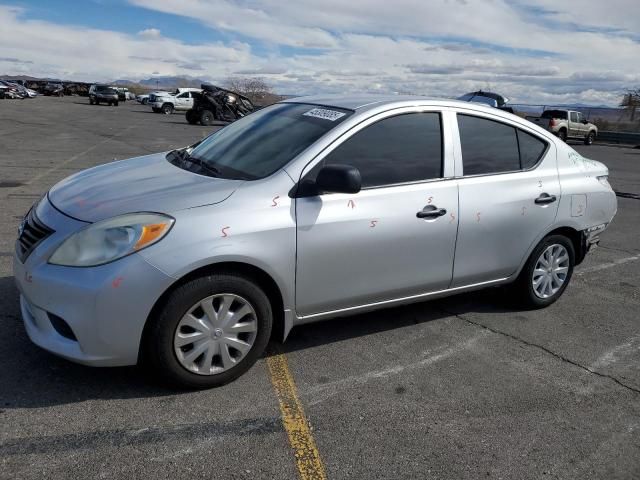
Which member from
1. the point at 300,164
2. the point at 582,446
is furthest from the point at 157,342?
the point at 582,446

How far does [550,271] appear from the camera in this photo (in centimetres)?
486

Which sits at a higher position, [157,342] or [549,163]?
[549,163]

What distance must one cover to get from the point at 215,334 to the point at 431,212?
167 centimetres

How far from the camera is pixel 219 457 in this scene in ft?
9.03

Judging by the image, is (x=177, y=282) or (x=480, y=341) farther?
(x=480, y=341)

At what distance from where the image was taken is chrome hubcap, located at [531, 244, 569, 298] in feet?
15.7

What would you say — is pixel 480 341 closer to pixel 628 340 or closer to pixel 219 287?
pixel 628 340

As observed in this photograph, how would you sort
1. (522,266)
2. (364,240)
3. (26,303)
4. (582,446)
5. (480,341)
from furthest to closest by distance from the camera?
(522,266), (480,341), (364,240), (26,303), (582,446)

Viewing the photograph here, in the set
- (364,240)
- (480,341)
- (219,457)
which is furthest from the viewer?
(480,341)

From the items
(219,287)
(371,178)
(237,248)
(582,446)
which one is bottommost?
(582,446)

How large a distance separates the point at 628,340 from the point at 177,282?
11.4ft

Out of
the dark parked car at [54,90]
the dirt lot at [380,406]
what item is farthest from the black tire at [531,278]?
the dark parked car at [54,90]

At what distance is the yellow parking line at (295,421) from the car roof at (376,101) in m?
1.78

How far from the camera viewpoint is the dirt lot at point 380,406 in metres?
2.75
